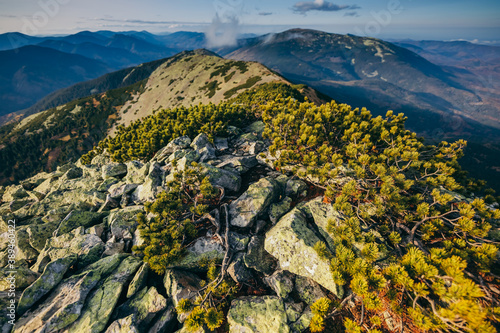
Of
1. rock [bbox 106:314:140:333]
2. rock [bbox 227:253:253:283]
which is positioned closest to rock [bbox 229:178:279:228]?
rock [bbox 227:253:253:283]

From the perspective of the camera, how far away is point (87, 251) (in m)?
12.7

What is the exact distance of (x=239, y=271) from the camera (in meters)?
10.9

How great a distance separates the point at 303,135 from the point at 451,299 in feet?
36.4

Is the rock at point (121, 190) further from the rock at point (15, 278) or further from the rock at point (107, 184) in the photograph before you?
the rock at point (15, 278)

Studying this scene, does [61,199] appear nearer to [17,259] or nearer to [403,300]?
[17,259]

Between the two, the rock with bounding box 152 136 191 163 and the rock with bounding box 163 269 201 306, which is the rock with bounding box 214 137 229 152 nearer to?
the rock with bounding box 152 136 191 163

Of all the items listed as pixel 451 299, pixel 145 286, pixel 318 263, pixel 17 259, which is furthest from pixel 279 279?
pixel 17 259

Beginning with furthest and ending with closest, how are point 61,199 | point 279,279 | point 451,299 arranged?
point 61,199
point 279,279
point 451,299

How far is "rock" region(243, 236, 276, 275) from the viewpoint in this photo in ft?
36.0

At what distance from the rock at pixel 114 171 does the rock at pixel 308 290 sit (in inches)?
882

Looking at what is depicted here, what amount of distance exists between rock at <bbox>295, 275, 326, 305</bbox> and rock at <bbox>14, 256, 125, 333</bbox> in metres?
10.8

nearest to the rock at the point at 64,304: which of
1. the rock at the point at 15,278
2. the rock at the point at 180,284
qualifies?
the rock at the point at 15,278

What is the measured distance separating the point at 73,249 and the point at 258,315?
12847 mm

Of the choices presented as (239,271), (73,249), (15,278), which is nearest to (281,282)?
(239,271)
